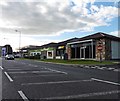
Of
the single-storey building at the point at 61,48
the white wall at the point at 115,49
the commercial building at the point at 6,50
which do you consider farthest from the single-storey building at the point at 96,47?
the commercial building at the point at 6,50

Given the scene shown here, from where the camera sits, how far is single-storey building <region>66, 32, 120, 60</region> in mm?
45031

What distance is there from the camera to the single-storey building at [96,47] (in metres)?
45.0

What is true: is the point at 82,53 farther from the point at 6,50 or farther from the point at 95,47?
the point at 6,50

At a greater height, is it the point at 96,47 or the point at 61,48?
the point at 61,48

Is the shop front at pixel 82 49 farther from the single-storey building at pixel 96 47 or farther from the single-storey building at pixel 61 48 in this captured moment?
the single-storey building at pixel 61 48

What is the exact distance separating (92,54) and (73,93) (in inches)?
1595

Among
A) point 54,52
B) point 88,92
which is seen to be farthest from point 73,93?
point 54,52

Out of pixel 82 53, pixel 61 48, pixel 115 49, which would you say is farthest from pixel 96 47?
pixel 61 48

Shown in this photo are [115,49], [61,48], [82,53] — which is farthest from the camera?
[61,48]

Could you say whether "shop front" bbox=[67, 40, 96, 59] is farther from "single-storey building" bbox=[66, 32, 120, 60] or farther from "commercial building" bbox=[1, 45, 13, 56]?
"commercial building" bbox=[1, 45, 13, 56]

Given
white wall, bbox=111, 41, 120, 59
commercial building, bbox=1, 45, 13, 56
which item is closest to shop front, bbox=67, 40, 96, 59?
white wall, bbox=111, 41, 120, 59

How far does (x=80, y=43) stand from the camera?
5262cm

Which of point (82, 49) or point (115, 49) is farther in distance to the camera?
point (82, 49)

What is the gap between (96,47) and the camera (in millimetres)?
46531
